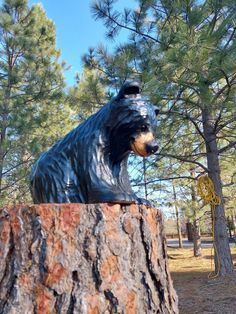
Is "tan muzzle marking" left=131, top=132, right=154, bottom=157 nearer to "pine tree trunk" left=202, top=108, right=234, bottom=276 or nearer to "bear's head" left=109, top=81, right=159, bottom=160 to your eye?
"bear's head" left=109, top=81, right=159, bottom=160

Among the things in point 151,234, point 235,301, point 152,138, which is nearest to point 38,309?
point 151,234

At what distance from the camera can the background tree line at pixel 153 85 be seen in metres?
4.85

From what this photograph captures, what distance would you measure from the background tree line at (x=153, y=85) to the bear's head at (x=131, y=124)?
2521mm

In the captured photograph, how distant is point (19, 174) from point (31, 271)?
679 centimetres

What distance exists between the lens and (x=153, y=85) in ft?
15.8

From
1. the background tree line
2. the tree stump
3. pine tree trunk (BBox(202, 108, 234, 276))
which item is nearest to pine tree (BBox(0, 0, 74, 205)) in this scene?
the background tree line

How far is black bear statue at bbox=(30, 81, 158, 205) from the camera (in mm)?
1980

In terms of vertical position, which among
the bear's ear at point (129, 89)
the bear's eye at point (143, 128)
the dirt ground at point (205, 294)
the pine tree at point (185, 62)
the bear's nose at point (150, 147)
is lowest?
the dirt ground at point (205, 294)

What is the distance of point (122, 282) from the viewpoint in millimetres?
1487

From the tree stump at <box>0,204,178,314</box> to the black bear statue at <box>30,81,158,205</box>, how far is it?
1.36 feet

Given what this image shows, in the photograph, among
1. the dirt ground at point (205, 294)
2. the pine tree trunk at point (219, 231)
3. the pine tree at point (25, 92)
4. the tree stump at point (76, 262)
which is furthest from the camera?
the pine tree at point (25, 92)

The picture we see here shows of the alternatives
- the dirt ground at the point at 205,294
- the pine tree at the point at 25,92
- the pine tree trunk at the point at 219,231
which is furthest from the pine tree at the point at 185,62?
the pine tree at the point at 25,92

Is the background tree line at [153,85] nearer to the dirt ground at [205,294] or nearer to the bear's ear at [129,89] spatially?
the dirt ground at [205,294]

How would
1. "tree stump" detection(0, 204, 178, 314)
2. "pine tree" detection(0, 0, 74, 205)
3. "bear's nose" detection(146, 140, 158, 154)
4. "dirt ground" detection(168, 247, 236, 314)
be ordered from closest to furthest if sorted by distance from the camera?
"tree stump" detection(0, 204, 178, 314), "bear's nose" detection(146, 140, 158, 154), "dirt ground" detection(168, 247, 236, 314), "pine tree" detection(0, 0, 74, 205)
